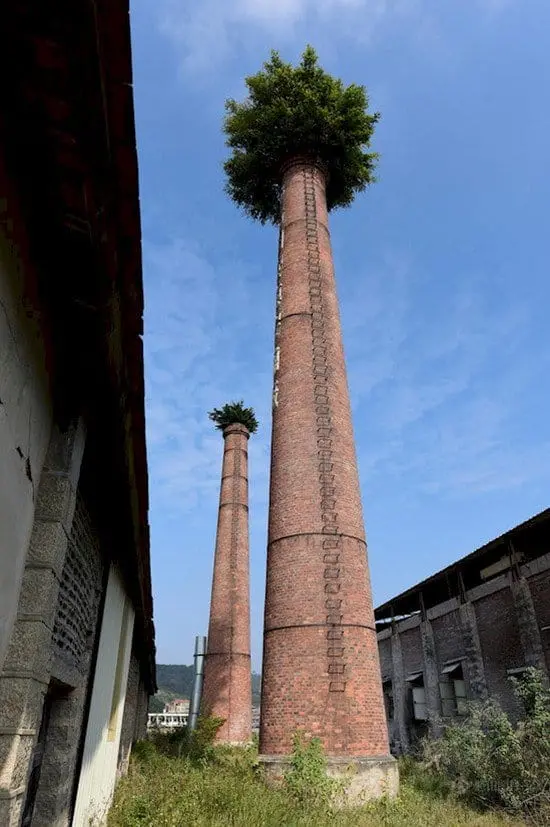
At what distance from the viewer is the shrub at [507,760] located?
932 cm

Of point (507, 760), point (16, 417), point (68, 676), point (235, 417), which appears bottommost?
point (507, 760)

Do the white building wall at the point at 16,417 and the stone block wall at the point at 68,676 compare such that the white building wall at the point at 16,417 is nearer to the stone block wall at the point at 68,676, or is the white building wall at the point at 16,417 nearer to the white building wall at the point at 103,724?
the stone block wall at the point at 68,676

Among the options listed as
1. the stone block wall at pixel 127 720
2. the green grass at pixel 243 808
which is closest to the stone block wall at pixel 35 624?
the green grass at pixel 243 808

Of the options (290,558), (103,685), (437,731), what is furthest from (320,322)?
(437,731)

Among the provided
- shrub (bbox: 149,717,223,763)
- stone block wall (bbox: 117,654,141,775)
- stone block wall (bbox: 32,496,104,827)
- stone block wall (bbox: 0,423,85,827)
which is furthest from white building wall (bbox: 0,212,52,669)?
shrub (bbox: 149,717,223,763)

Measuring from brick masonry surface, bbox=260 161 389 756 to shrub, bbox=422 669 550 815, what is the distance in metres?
2.44

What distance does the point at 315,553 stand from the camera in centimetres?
1024

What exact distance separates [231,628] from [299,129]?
18129 millimetres

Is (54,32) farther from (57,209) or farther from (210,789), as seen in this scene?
(210,789)

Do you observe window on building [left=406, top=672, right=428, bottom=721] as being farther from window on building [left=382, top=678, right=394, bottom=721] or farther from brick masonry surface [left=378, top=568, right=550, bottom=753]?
window on building [left=382, top=678, right=394, bottom=721]

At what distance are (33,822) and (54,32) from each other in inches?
191

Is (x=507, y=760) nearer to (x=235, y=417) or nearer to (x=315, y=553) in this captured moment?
(x=315, y=553)

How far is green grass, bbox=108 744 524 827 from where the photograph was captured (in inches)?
260

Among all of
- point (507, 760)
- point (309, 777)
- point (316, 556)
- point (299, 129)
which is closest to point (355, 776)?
point (309, 777)
